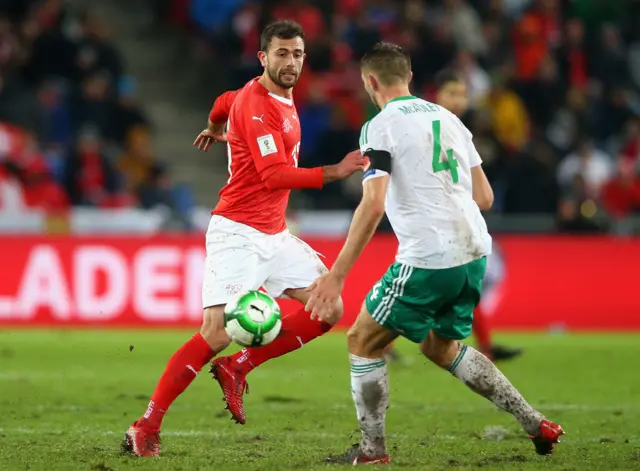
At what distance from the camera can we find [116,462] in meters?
6.80

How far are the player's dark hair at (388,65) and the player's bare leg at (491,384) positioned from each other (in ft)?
4.61

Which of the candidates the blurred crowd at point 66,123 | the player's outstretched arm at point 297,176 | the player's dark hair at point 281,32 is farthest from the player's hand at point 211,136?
the blurred crowd at point 66,123

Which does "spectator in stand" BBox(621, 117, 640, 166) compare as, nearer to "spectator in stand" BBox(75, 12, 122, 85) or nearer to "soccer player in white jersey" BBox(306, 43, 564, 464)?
"spectator in stand" BBox(75, 12, 122, 85)

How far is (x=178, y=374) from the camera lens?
291 inches

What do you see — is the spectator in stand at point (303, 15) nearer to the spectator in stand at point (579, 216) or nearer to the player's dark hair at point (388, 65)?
the spectator in stand at point (579, 216)

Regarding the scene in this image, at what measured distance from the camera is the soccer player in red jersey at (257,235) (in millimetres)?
7375

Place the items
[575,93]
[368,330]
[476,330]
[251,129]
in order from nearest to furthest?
[368,330] → [251,129] → [476,330] → [575,93]

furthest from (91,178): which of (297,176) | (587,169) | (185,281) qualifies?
(297,176)

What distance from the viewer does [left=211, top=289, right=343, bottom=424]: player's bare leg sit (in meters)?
7.64

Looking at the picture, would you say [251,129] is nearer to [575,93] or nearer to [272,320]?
[272,320]

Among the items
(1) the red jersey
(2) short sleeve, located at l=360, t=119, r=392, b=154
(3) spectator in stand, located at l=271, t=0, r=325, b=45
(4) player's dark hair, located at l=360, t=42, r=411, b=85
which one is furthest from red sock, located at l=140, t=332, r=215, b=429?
(3) spectator in stand, located at l=271, t=0, r=325, b=45

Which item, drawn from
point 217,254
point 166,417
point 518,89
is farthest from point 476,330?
point 518,89

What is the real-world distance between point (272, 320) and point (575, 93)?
1320cm

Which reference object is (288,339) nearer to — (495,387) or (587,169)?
(495,387)
